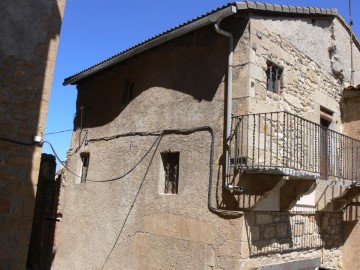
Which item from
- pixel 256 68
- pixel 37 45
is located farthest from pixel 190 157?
pixel 37 45

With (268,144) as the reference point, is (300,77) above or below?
above

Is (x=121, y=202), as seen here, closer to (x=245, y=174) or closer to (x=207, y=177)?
(x=207, y=177)

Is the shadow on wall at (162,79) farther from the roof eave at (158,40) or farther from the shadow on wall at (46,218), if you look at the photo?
the shadow on wall at (46,218)

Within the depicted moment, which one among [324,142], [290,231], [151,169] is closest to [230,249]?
[290,231]

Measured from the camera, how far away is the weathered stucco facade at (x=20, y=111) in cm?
471

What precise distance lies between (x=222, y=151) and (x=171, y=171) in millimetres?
1586

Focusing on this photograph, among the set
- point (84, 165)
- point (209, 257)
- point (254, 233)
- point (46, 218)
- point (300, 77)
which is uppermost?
point (300, 77)

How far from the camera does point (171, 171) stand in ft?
26.6

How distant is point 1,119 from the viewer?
15.5 ft

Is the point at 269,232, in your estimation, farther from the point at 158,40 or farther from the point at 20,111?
the point at 20,111

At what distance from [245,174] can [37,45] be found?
3809 mm

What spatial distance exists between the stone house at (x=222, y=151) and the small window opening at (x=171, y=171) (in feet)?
0.16

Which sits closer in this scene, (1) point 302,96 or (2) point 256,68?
(2) point 256,68

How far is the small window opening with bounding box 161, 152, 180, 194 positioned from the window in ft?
7.50
